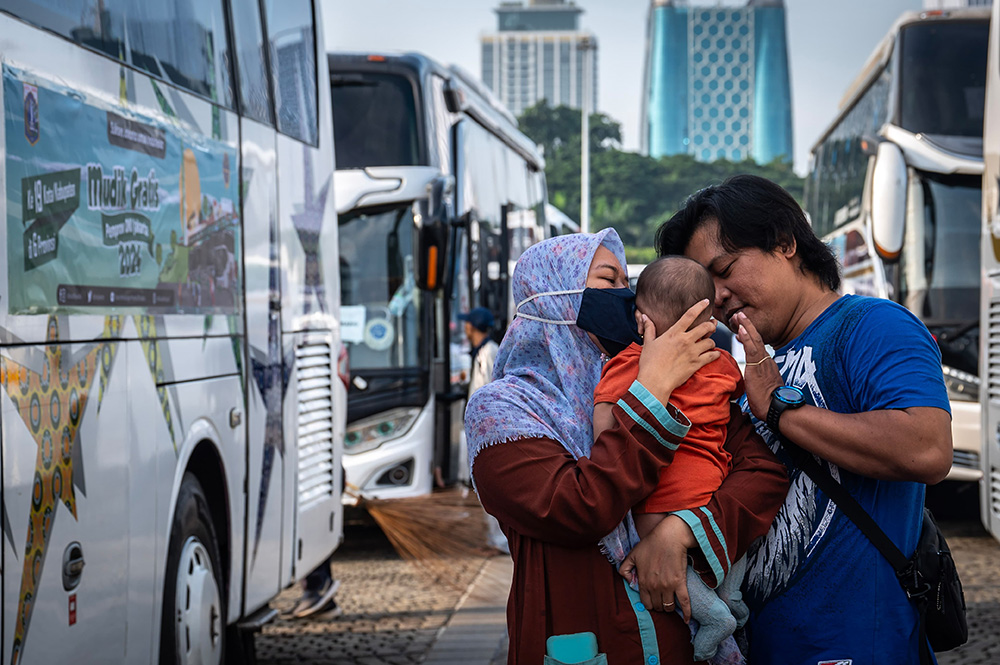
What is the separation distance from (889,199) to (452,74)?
3903 millimetres

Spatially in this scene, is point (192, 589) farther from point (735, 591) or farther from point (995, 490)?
point (995, 490)

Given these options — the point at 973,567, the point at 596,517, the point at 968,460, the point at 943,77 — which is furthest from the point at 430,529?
the point at 596,517

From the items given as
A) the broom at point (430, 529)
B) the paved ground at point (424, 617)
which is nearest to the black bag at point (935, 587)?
the paved ground at point (424, 617)

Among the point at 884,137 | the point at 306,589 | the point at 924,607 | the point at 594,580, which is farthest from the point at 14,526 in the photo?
the point at 884,137

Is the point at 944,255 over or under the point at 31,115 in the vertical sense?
under

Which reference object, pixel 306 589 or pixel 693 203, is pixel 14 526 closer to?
pixel 693 203

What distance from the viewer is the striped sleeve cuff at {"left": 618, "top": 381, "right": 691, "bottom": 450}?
7.40 ft

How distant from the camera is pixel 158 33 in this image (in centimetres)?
431

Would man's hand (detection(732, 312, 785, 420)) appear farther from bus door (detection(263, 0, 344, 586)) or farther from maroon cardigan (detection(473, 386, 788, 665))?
bus door (detection(263, 0, 344, 586))

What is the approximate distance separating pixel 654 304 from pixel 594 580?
1.81ft

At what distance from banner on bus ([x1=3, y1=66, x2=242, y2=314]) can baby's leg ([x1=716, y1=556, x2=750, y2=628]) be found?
1.84m

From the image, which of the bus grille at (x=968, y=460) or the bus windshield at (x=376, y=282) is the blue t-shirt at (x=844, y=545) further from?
the bus grille at (x=968, y=460)

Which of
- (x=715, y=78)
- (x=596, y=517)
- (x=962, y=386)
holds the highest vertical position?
(x=715, y=78)

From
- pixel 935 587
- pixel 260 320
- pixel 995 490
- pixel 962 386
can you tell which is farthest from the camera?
pixel 962 386
